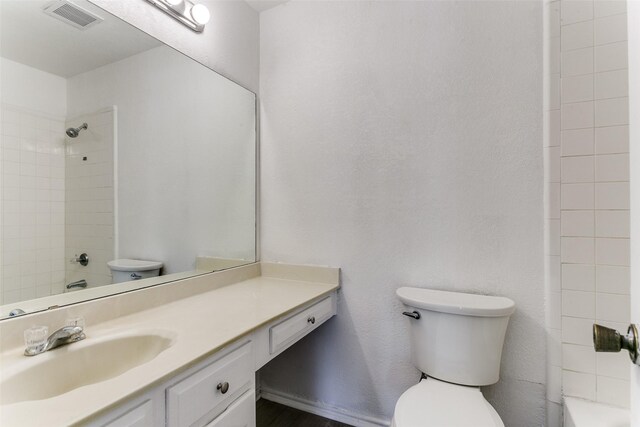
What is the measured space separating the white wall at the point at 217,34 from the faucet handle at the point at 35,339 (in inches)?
43.7

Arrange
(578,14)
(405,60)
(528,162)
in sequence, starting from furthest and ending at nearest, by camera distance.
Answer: (405,60), (528,162), (578,14)

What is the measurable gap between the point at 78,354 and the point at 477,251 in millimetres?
1515

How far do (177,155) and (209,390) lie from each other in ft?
3.43

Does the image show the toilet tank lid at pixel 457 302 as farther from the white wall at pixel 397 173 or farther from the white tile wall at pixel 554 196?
the white tile wall at pixel 554 196

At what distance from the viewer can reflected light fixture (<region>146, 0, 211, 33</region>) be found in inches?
51.2

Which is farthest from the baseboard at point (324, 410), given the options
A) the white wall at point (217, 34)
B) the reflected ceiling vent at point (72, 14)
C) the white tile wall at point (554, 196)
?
the reflected ceiling vent at point (72, 14)

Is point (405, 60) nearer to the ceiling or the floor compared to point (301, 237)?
nearer to the ceiling

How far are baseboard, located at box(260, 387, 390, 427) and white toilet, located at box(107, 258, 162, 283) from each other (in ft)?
3.54

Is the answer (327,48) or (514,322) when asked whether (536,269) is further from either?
(327,48)

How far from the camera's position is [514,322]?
1284 mm

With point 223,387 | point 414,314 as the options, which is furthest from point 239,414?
point 414,314

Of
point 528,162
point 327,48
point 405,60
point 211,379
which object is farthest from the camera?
point 327,48

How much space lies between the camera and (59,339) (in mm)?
863

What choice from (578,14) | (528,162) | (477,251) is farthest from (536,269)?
(578,14)
